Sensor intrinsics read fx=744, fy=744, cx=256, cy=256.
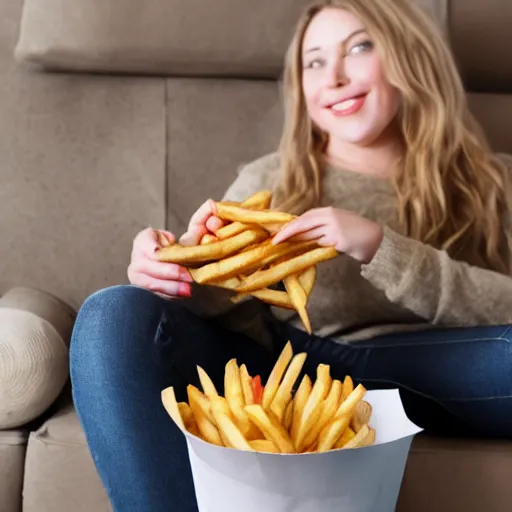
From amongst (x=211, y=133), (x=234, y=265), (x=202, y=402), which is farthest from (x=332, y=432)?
(x=211, y=133)

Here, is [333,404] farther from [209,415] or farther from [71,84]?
[71,84]

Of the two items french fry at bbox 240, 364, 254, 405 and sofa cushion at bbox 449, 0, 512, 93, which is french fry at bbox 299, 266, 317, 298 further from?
sofa cushion at bbox 449, 0, 512, 93

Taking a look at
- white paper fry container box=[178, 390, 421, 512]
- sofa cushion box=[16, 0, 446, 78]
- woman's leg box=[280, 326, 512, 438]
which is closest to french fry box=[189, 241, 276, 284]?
white paper fry container box=[178, 390, 421, 512]

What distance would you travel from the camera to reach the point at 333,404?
27.5 inches

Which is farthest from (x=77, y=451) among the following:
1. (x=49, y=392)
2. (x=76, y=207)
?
(x=76, y=207)

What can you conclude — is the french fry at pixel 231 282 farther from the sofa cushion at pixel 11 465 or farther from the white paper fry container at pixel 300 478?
the sofa cushion at pixel 11 465

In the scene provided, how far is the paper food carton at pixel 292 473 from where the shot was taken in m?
0.66

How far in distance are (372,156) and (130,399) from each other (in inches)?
25.1

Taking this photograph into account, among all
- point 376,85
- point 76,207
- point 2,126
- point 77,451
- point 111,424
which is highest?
point 376,85

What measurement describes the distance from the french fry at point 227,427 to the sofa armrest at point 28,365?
0.42 metres

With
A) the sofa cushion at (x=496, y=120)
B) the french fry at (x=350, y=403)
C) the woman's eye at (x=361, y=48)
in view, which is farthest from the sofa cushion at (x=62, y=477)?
the sofa cushion at (x=496, y=120)

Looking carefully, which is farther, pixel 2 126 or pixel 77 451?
pixel 2 126

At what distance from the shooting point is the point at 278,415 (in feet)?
2.26

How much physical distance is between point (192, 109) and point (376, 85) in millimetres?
459
